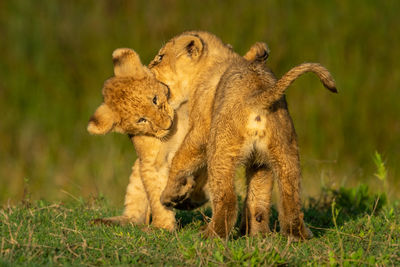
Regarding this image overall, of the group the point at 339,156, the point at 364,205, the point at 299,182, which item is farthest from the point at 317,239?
the point at 339,156

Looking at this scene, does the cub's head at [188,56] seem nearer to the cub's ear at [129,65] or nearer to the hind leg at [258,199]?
the cub's ear at [129,65]

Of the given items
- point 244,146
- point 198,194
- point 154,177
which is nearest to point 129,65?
point 154,177

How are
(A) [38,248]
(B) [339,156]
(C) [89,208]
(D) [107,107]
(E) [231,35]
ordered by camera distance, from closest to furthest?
1. (A) [38,248]
2. (D) [107,107]
3. (C) [89,208]
4. (B) [339,156]
5. (E) [231,35]

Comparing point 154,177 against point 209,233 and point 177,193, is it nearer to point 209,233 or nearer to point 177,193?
point 177,193

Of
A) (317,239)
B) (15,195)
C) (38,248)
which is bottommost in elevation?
(15,195)

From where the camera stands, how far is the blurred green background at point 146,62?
9.10m

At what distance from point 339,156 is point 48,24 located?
4.82 m

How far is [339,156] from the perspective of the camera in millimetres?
9141

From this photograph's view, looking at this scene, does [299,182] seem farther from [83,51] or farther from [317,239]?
[83,51]

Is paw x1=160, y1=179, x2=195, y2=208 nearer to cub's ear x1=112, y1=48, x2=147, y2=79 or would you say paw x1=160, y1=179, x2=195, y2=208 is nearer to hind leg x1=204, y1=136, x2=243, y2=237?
hind leg x1=204, y1=136, x2=243, y2=237

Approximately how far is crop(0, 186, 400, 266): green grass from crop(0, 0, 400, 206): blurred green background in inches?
102

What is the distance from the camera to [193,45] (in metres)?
6.13

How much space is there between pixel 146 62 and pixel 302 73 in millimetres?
5140

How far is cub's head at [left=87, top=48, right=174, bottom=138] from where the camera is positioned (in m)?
5.85
